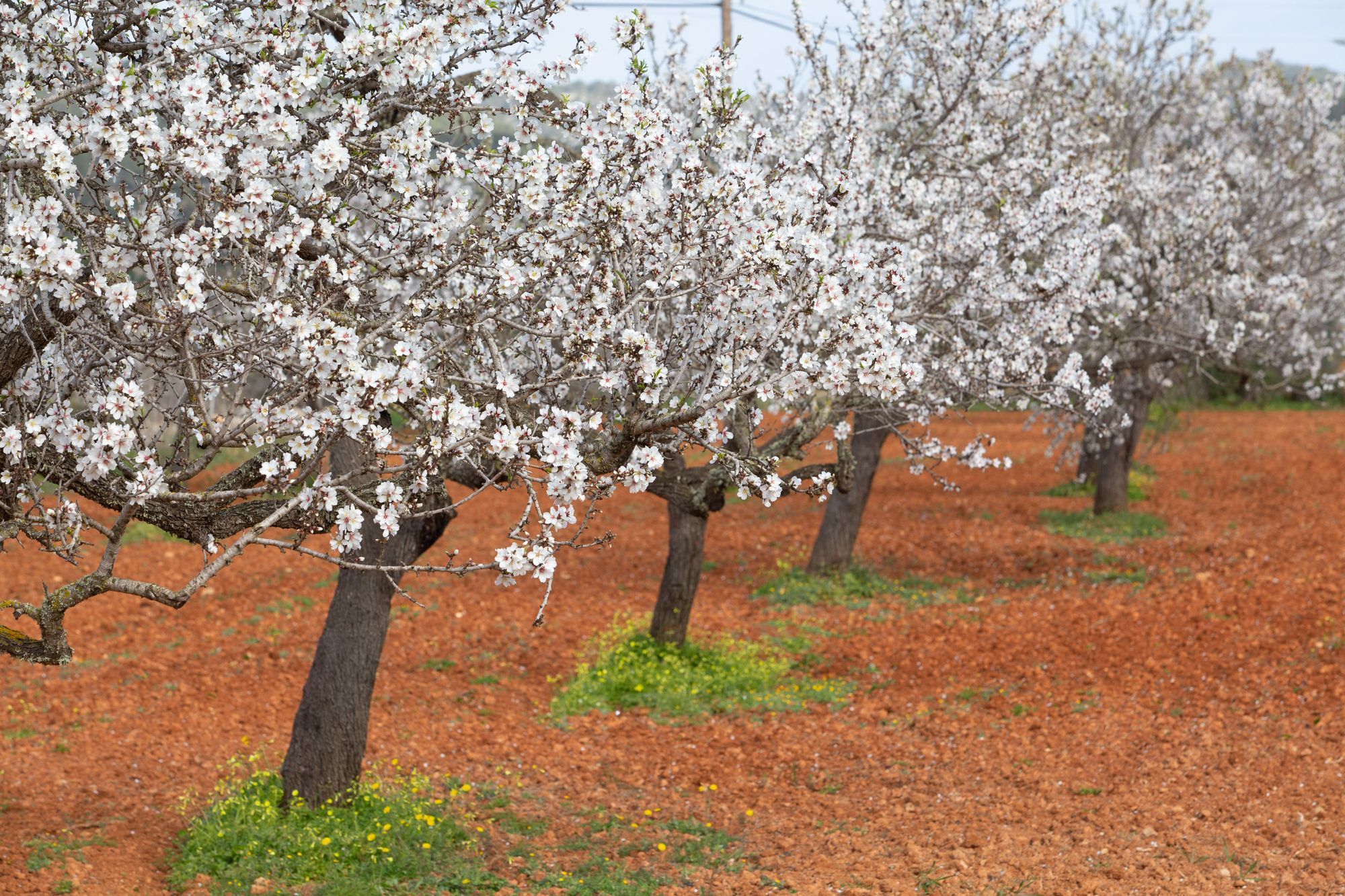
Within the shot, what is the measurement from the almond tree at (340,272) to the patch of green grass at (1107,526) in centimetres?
1356

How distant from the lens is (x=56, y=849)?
25.7ft

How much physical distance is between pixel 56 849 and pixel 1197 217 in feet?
43.6

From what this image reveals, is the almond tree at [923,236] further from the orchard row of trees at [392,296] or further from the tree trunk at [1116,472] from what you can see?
the tree trunk at [1116,472]

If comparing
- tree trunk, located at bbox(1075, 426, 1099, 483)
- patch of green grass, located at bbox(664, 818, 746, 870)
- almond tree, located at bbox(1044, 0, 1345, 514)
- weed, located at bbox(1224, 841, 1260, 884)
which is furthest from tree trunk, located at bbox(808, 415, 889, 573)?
weed, located at bbox(1224, 841, 1260, 884)

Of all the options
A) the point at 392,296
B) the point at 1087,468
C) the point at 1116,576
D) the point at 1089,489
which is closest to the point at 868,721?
the point at 1116,576

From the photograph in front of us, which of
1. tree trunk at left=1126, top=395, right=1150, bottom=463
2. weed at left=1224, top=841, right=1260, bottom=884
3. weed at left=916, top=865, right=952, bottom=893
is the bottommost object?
weed at left=916, top=865, right=952, bottom=893

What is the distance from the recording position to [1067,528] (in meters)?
19.2

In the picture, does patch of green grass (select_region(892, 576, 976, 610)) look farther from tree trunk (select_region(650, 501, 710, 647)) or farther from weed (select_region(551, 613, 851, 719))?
tree trunk (select_region(650, 501, 710, 647))

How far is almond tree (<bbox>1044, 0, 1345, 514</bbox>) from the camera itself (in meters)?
13.8

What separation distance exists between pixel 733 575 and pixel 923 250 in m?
8.75

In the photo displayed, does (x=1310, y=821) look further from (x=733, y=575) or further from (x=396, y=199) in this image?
(x=733, y=575)

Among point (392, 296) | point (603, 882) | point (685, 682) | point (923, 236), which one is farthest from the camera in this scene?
point (685, 682)

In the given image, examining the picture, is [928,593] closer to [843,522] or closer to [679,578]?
[843,522]

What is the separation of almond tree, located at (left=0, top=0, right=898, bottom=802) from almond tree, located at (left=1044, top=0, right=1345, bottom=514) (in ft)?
17.3
